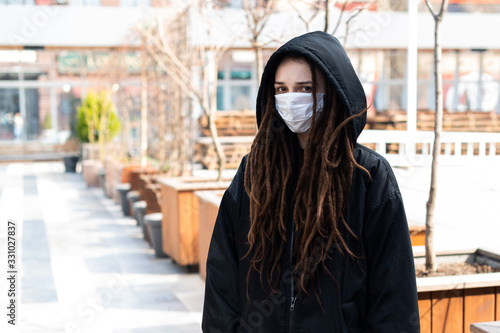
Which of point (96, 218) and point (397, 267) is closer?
point (397, 267)

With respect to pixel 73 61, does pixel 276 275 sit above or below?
below

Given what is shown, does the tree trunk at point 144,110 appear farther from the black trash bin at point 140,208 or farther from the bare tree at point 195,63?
the black trash bin at point 140,208

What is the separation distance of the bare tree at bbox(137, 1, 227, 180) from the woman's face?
4170mm

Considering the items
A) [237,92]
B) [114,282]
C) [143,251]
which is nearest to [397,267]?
[114,282]

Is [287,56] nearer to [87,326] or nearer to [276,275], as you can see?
[276,275]

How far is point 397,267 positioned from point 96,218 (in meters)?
8.31

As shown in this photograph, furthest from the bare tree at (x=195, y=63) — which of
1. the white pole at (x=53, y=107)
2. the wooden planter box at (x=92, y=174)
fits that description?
the white pole at (x=53, y=107)

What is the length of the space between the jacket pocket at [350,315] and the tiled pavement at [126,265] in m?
1.80

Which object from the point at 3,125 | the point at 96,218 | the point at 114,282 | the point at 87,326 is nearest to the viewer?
the point at 87,326

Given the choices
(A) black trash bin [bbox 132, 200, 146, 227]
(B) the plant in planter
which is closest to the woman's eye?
(A) black trash bin [bbox 132, 200, 146, 227]

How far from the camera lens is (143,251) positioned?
23.5ft

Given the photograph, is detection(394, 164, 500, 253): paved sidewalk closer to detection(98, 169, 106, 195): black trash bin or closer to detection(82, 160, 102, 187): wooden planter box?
A: detection(98, 169, 106, 195): black trash bin

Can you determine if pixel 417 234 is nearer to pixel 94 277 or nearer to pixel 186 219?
pixel 186 219

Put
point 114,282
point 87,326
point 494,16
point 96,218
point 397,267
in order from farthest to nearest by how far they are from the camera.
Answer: point 494,16, point 96,218, point 114,282, point 87,326, point 397,267
